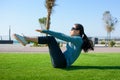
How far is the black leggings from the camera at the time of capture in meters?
7.45

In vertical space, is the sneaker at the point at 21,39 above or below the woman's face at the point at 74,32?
below

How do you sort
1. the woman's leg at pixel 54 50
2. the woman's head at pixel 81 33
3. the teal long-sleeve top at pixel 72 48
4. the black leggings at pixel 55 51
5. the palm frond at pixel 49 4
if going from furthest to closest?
the palm frond at pixel 49 4
the woman's head at pixel 81 33
the teal long-sleeve top at pixel 72 48
the black leggings at pixel 55 51
the woman's leg at pixel 54 50

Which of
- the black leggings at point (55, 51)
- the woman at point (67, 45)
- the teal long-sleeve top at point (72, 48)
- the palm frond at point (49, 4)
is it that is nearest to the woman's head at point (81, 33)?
the woman at point (67, 45)

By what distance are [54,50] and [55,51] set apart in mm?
38

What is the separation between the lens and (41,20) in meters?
50.3

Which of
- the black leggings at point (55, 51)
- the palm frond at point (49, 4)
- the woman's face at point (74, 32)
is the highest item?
the palm frond at point (49, 4)

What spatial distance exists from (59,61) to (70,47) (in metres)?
0.48

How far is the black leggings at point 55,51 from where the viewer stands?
24.4 feet

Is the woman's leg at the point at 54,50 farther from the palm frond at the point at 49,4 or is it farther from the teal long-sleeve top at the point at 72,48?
the palm frond at the point at 49,4

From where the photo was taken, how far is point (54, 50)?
7754 millimetres

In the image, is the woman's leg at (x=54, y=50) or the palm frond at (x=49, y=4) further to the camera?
the palm frond at (x=49, y=4)

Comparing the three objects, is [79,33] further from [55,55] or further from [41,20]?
[41,20]

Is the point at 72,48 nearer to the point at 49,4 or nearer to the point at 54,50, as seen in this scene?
the point at 54,50

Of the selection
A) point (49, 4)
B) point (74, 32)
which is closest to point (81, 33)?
point (74, 32)
